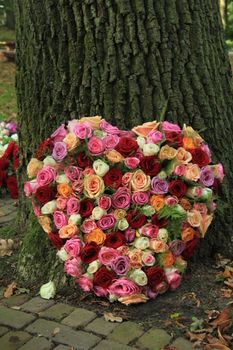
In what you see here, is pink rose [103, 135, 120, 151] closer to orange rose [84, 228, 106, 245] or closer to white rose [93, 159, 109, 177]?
white rose [93, 159, 109, 177]

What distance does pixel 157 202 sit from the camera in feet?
10.9

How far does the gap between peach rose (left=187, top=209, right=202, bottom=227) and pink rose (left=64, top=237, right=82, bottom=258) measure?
0.61 meters

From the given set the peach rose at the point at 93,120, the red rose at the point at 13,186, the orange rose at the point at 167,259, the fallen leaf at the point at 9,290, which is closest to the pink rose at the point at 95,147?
the peach rose at the point at 93,120

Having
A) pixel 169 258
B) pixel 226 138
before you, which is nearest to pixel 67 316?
pixel 169 258

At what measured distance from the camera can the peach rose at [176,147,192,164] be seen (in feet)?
11.0

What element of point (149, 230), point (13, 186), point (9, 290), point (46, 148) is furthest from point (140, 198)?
point (13, 186)

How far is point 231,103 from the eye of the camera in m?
3.89

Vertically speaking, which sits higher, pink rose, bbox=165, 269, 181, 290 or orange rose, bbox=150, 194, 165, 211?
orange rose, bbox=150, 194, 165, 211

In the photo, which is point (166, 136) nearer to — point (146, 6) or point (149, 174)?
point (149, 174)

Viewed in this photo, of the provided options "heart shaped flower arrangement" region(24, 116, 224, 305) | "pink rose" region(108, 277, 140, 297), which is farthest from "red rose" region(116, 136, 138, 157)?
"pink rose" region(108, 277, 140, 297)

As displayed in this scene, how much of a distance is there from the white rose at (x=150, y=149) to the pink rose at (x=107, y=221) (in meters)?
0.39

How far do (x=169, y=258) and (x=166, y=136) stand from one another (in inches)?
26.3

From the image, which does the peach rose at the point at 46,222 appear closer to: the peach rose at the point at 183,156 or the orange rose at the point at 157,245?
the orange rose at the point at 157,245

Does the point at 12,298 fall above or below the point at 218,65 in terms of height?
below
